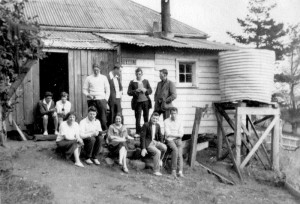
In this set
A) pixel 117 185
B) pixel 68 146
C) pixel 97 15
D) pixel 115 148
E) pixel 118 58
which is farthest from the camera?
pixel 97 15

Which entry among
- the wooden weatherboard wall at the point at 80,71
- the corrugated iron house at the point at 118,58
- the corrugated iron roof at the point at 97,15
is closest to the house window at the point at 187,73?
the corrugated iron house at the point at 118,58

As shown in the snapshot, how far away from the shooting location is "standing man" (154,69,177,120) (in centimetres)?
1069

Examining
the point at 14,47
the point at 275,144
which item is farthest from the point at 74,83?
the point at 275,144

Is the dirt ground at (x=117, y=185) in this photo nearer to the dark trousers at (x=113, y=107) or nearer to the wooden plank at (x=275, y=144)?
the wooden plank at (x=275, y=144)

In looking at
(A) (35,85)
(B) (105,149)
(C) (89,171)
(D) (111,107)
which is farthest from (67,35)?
(C) (89,171)

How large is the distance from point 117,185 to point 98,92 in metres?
2.75

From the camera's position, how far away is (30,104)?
12367 millimetres

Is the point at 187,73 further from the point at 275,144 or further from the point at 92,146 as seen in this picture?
the point at 92,146

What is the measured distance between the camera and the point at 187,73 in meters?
13.6

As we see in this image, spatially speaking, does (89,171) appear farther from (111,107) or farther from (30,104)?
(30,104)

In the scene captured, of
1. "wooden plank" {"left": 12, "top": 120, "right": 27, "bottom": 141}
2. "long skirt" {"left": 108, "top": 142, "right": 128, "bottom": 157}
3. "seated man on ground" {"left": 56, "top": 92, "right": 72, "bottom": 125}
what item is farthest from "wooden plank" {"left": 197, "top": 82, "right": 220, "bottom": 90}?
"wooden plank" {"left": 12, "top": 120, "right": 27, "bottom": 141}

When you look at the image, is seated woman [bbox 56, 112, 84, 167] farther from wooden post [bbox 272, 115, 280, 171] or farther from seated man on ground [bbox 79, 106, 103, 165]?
wooden post [bbox 272, 115, 280, 171]

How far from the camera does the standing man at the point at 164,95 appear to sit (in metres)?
10.7

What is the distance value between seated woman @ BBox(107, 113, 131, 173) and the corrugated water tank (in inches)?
132
